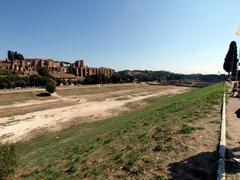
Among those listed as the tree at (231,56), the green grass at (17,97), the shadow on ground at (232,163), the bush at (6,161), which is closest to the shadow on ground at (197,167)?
the shadow on ground at (232,163)

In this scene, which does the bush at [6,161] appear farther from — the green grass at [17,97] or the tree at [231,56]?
the tree at [231,56]

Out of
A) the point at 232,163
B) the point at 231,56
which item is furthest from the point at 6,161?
the point at 231,56

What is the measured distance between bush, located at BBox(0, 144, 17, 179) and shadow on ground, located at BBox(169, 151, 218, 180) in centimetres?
572

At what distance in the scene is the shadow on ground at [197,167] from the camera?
6074 mm

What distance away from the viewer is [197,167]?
6.44 metres

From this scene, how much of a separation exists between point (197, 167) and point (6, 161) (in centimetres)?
646

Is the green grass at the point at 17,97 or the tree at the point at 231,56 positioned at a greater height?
the tree at the point at 231,56

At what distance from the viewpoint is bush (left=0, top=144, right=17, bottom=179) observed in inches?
347

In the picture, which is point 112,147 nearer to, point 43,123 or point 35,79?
point 43,123

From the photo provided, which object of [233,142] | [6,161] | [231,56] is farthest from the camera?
[231,56]

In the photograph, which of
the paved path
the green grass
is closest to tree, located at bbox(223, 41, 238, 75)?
the green grass

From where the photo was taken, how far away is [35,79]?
77250mm

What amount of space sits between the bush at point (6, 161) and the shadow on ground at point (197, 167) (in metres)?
5.72

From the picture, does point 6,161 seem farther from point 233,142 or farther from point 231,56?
point 231,56
